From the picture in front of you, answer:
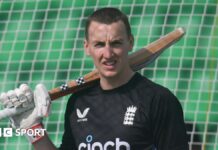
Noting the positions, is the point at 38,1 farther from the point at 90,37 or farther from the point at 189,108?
the point at 90,37

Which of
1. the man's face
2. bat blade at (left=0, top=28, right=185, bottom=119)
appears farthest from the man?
bat blade at (left=0, top=28, right=185, bottom=119)

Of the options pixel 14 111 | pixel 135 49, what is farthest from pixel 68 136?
pixel 135 49

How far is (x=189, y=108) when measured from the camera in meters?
3.80

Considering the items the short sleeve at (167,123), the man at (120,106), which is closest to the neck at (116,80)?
the man at (120,106)

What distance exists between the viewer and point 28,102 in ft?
7.75

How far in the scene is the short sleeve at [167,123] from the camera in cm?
218

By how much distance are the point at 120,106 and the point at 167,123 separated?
0.49 feet

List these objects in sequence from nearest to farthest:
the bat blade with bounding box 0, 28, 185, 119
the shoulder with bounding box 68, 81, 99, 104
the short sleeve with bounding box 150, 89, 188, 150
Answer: the short sleeve with bounding box 150, 89, 188, 150 → the shoulder with bounding box 68, 81, 99, 104 → the bat blade with bounding box 0, 28, 185, 119

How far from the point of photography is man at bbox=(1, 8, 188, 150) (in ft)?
7.19

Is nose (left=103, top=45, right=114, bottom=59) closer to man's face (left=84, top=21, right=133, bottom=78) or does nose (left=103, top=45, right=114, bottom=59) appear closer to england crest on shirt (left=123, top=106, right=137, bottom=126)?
man's face (left=84, top=21, right=133, bottom=78)

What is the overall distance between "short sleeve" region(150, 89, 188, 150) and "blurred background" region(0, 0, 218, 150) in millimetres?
1481

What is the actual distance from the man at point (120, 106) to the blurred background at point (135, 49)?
1.45m

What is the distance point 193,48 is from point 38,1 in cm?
95

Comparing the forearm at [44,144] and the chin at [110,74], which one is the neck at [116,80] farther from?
the forearm at [44,144]
